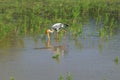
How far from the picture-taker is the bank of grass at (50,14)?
13039 millimetres

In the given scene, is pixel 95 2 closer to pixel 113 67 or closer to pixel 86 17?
pixel 86 17

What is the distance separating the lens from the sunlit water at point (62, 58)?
758cm

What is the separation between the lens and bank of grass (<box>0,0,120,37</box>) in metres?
13.0

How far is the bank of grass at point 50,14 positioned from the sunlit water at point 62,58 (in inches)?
44.2

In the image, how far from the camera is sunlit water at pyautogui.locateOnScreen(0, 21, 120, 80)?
24.9 feet

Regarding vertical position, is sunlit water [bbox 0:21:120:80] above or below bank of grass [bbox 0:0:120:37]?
below

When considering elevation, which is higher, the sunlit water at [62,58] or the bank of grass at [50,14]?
the bank of grass at [50,14]

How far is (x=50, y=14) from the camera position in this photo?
1677 cm

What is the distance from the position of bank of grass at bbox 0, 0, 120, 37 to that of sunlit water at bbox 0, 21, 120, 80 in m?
1.12

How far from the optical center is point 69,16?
1594cm

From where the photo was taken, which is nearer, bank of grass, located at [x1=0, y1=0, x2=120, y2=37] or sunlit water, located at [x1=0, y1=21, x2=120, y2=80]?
sunlit water, located at [x1=0, y1=21, x2=120, y2=80]

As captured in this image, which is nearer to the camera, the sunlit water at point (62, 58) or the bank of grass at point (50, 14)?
the sunlit water at point (62, 58)

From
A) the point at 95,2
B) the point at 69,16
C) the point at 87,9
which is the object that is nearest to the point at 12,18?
the point at 69,16

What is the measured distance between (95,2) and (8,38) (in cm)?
847
